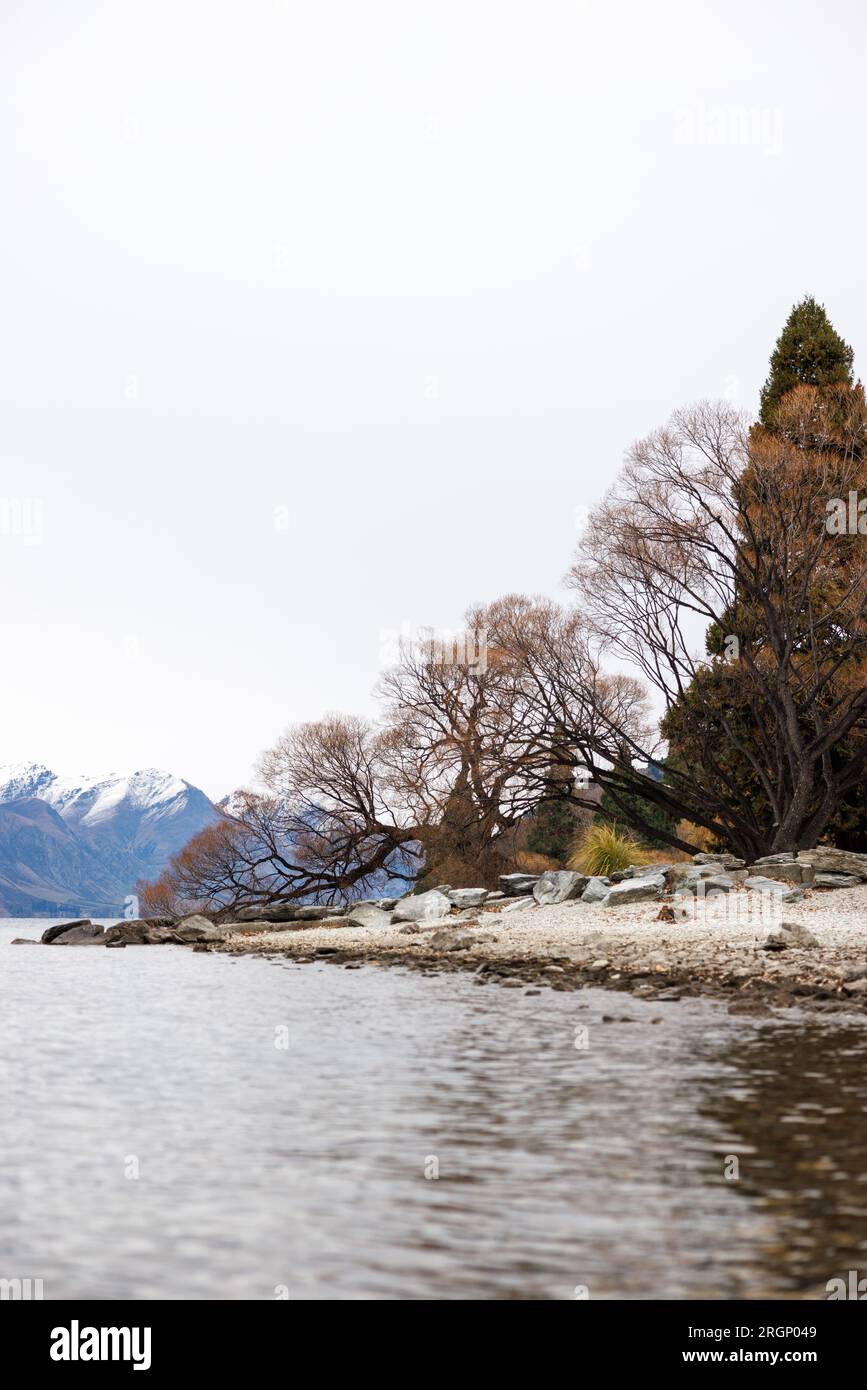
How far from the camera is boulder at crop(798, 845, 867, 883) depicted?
23203 millimetres

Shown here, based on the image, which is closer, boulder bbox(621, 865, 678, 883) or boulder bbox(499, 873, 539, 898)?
boulder bbox(621, 865, 678, 883)

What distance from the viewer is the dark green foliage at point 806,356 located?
116 ft

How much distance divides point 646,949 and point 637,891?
591 centimetres

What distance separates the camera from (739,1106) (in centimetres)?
726

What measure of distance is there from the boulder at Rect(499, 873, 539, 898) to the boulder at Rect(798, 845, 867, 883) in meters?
7.32

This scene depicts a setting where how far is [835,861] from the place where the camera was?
2350 centimetres

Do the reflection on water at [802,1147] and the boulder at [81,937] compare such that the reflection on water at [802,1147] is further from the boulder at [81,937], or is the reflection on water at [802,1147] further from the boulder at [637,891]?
the boulder at [81,937]

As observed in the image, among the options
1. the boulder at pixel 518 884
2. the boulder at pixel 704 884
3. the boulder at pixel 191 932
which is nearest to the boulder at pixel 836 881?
the boulder at pixel 704 884

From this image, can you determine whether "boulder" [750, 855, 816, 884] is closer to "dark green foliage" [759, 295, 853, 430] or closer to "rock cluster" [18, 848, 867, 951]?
"rock cluster" [18, 848, 867, 951]

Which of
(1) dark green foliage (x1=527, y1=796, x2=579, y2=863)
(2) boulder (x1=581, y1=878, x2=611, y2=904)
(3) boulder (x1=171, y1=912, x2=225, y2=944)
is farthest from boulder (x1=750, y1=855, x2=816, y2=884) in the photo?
(1) dark green foliage (x1=527, y1=796, x2=579, y2=863)

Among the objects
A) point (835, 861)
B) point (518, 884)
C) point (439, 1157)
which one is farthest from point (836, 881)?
point (439, 1157)

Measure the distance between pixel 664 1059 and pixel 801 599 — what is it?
20.3m

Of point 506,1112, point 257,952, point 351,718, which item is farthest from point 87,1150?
point 351,718

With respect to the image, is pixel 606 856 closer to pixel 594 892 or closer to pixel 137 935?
pixel 594 892
